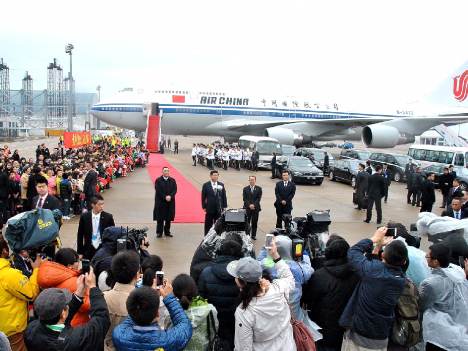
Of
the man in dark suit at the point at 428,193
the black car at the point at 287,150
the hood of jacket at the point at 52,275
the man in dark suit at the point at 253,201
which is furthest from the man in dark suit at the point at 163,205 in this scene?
the black car at the point at 287,150

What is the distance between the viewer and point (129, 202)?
1291cm

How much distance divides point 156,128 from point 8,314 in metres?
26.3

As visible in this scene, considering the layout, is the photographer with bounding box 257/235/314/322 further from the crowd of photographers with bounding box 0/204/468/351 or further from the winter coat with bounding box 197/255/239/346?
the winter coat with bounding box 197/255/239/346

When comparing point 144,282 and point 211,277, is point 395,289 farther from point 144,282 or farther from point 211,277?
point 144,282

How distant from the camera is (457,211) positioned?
8.12 m

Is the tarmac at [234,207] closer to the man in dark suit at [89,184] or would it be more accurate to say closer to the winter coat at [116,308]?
the man in dark suit at [89,184]

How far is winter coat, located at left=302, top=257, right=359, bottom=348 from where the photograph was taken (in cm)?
375

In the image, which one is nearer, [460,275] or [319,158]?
[460,275]

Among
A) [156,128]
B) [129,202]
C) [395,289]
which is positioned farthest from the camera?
[156,128]

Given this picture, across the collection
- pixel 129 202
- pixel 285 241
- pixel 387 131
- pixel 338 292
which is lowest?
pixel 129 202

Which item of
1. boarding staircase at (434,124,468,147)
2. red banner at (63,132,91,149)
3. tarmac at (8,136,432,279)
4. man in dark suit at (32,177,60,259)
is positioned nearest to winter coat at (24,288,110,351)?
tarmac at (8,136,432,279)

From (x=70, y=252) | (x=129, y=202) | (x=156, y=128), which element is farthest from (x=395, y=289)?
(x=156, y=128)

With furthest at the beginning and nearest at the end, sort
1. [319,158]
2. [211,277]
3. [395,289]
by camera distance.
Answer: [319,158], [211,277], [395,289]

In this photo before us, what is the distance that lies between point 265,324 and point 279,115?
2992 cm
